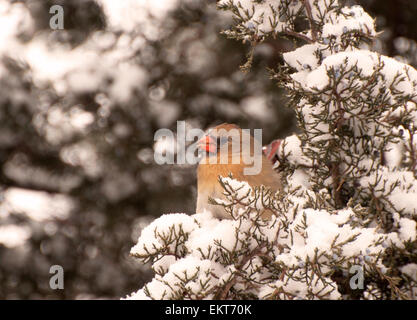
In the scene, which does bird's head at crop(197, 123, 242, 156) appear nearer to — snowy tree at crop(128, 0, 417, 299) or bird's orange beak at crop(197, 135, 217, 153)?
bird's orange beak at crop(197, 135, 217, 153)

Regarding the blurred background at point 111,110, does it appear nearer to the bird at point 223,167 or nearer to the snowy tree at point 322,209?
the bird at point 223,167

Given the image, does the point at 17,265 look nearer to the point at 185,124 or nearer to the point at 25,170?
the point at 25,170

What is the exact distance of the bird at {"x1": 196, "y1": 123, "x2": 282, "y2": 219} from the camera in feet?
7.70

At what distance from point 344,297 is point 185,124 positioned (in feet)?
7.47

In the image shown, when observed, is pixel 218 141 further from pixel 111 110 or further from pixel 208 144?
pixel 111 110

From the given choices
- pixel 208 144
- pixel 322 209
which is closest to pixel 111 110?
pixel 208 144

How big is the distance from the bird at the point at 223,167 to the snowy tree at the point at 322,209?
0.56 meters

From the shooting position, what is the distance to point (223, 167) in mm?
2439

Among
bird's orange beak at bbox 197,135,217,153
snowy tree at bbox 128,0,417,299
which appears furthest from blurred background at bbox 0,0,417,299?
snowy tree at bbox 128,0,417,299

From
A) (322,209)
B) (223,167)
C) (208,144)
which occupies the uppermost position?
(208,144)

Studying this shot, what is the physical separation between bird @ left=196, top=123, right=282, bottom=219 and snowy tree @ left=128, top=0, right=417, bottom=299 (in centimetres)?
56

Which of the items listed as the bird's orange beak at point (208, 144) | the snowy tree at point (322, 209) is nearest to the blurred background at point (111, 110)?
the bird's orange beak at point (208, 144)

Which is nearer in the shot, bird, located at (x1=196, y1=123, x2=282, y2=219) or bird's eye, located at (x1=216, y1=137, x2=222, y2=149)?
bird, located at (x1=196, y1=123, x2=282, y2=219)

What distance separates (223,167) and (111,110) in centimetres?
142
